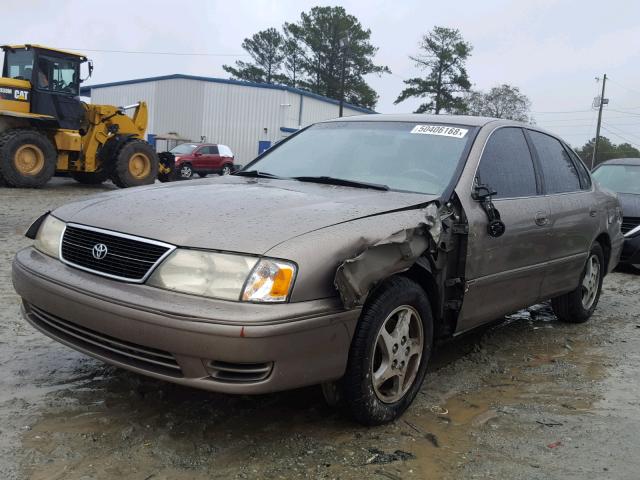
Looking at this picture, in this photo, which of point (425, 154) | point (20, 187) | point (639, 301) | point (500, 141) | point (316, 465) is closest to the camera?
point (316, 465)

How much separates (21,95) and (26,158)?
1431 millimetres

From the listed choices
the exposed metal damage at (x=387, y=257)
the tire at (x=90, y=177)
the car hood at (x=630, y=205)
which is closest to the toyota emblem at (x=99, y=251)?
the exposed metal damage at (x=387, y=257)

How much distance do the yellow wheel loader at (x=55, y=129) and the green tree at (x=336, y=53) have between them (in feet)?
153

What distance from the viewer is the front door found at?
1411 cm

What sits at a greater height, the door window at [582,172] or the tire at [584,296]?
the door window at [582,172]

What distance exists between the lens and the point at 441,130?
158 inches

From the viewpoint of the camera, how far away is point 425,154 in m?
3.84

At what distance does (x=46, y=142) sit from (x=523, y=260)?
12571mm

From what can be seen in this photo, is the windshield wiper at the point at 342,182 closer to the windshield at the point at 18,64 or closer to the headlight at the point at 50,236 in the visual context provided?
the headlight at the point at 50,236

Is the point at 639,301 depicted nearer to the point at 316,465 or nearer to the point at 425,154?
the point at 425,154

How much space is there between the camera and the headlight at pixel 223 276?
8.32 feet

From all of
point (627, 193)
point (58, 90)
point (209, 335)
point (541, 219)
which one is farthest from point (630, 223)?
point (58, 90)

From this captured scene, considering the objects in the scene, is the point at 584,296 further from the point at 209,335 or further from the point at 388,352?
the point at 209,335

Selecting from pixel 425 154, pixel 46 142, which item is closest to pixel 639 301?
pixel 425 154
